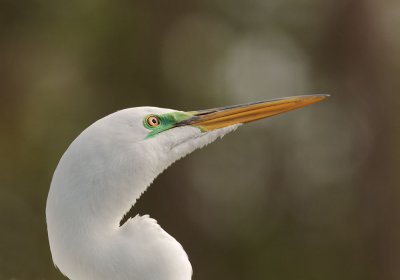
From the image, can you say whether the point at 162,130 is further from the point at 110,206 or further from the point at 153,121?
the point at 110,206

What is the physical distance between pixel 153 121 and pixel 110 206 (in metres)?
0.44

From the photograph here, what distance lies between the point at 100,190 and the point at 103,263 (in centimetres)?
26

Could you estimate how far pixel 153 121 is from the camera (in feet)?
9.66

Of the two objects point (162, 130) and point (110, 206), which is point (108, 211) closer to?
point (110, 206)

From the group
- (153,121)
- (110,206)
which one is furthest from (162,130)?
(110,206)

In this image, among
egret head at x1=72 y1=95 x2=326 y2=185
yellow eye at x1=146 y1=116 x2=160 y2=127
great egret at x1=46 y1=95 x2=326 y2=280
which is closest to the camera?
great egret at x1=46 y1=95 x2=326 y2=280

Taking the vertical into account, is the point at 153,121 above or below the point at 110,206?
above

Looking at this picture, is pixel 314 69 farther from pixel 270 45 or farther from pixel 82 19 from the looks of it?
pixel 82 19

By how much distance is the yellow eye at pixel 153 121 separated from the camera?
2914 millimetres

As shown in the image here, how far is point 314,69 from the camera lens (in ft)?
40.7

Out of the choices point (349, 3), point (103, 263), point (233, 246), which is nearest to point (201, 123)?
point (103, 263)

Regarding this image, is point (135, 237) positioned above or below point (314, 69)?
below

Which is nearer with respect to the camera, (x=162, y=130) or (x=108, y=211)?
(x=108, y=211)

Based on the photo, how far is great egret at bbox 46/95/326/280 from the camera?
2.59m
